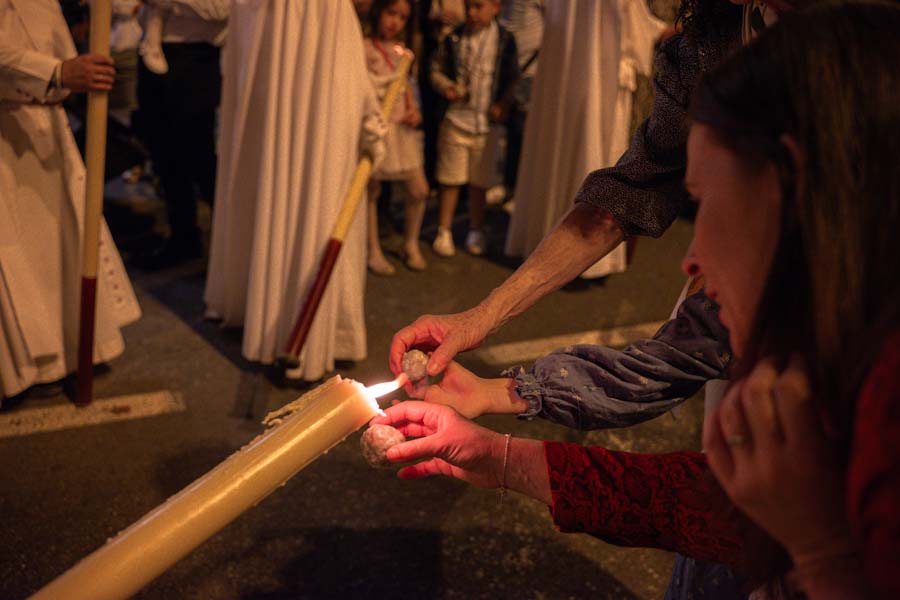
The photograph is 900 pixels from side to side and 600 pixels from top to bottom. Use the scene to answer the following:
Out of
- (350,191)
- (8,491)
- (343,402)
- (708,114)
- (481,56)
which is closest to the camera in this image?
(708,114)

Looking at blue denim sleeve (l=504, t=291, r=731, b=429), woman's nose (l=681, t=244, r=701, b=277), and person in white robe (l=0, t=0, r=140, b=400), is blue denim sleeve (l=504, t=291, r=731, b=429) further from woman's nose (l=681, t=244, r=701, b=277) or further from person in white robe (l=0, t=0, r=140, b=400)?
person in white robe (l=0, t=0, r=140, b=400)

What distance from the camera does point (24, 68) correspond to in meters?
2.79

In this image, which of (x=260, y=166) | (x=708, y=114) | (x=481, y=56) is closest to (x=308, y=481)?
A: (x=260, y=166)

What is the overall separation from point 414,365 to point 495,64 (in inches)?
170

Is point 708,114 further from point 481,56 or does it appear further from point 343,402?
point 481,56

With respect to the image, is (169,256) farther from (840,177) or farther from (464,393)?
(840,177)

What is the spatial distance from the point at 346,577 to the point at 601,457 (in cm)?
136

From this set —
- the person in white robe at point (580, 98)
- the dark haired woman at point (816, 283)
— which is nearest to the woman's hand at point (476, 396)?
the dark haired woman at point (816, 283)

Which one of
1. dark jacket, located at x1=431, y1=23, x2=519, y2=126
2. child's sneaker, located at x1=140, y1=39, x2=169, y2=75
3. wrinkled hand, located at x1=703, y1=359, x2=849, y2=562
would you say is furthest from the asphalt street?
dark jacket, located at x1=431, y1=23, x2=519, y2=126

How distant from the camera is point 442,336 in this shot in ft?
4.95

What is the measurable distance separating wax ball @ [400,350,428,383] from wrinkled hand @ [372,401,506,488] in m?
0.08

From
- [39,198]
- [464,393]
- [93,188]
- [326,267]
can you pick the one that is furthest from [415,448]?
[39,198]

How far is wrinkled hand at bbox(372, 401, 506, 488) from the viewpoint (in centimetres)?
124

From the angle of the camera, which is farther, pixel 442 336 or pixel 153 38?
pixel 153 38
